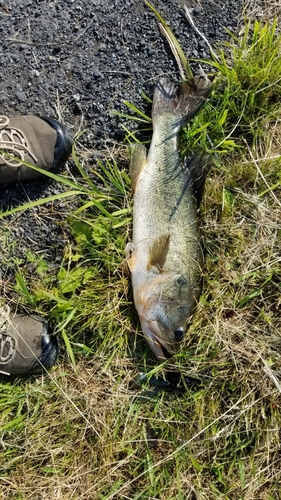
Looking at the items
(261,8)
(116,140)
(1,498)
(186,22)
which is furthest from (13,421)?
(261,8)

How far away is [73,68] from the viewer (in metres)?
3.27

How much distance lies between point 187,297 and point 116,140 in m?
1.18

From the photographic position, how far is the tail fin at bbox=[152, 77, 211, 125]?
10.3 ft

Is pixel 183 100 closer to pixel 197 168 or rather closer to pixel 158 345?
pixel 197 168

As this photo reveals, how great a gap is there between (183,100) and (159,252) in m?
1.03

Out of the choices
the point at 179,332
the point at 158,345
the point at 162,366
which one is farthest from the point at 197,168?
the point at 162,366

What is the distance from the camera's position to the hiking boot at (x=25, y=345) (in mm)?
3182

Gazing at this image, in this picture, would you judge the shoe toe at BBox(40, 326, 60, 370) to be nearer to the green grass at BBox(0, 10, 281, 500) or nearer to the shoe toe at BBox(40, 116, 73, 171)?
the green grass at BBox(0, 10, 281, 500)

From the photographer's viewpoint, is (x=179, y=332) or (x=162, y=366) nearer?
(x=179, y=332)

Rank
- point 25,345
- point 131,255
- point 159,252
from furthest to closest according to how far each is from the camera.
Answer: point 25,345
point 131,255
point 159,252

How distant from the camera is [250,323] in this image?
327cm

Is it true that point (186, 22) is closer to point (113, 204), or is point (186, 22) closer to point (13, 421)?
point (113, 204)

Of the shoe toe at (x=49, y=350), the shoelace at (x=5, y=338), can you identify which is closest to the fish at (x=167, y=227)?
the shoe toe at (x=49, y=350)

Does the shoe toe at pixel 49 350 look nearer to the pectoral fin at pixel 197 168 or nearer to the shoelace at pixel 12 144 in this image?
the shoelace at pixel 12 144
